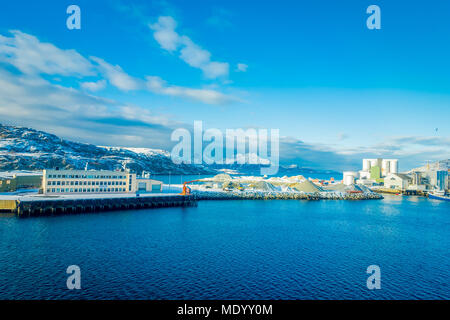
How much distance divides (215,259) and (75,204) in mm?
40256

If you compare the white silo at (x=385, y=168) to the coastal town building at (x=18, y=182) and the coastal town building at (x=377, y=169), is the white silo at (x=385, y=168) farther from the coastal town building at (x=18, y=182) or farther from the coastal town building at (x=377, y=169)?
the coastal town building at (x=18, y=182)

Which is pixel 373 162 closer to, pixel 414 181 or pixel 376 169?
pixel 376 169

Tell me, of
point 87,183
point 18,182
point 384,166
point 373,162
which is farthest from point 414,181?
point 18,182

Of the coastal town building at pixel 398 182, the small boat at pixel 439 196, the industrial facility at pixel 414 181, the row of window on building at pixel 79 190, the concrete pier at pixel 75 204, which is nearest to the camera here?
the concrete pier at pixel 75 204

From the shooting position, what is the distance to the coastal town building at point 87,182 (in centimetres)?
6350

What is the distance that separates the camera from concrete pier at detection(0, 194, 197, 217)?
169ft

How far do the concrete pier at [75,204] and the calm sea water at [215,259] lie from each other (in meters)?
6.59

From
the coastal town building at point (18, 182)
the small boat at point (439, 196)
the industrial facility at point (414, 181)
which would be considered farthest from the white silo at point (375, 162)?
the coastal town building at point (18, 182)

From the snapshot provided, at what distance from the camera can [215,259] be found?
29984mm

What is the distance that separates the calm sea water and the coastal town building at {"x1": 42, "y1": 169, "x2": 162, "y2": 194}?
61.5ft

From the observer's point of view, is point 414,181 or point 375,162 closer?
point 414,181

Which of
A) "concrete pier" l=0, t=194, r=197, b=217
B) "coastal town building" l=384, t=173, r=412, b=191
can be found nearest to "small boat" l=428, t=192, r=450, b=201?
"coastal town building" l=384, t=173, r=412, b=191
